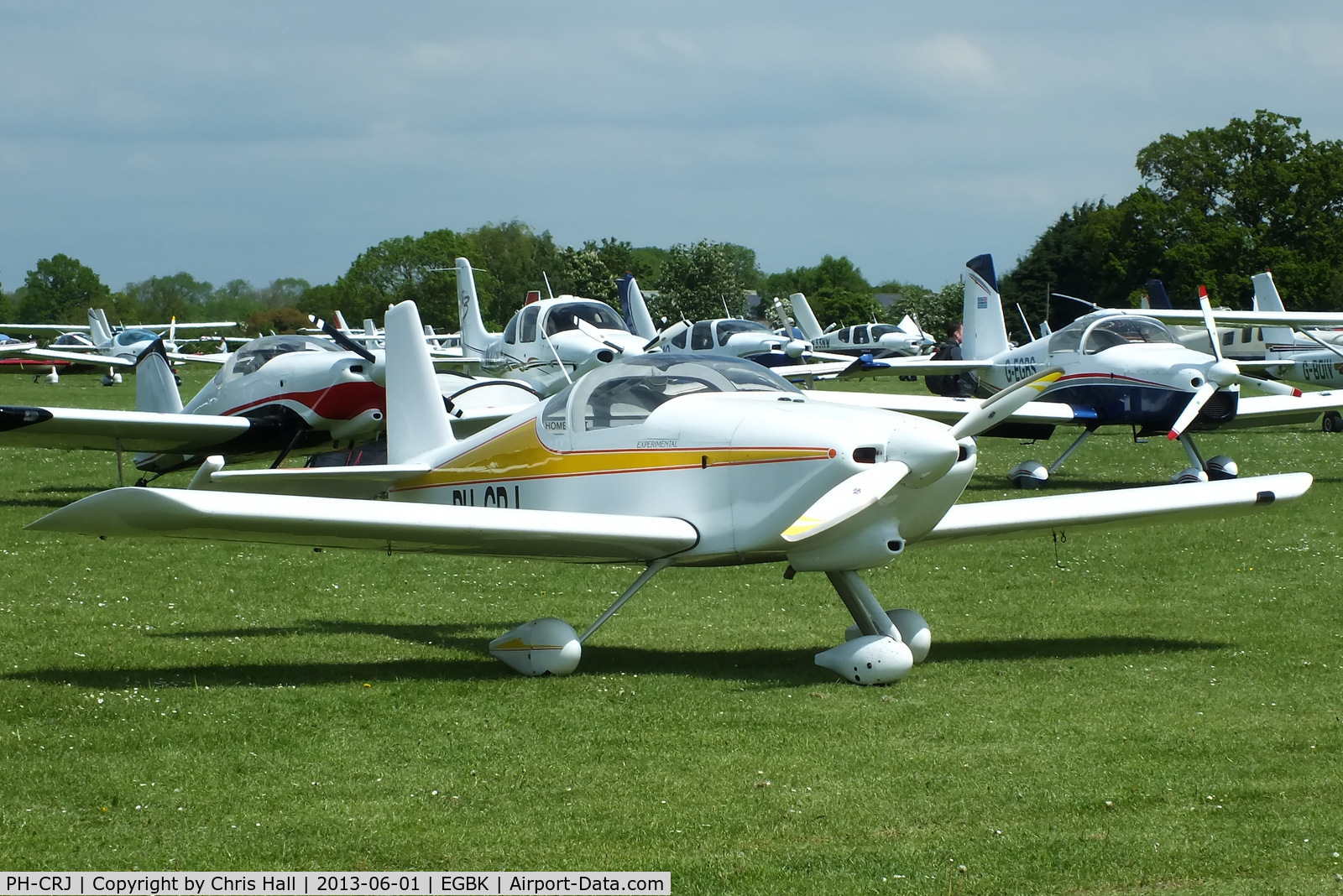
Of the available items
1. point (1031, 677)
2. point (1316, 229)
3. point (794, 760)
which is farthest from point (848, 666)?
point (1316, 229)

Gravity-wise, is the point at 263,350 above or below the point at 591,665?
above

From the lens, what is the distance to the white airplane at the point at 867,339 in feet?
186

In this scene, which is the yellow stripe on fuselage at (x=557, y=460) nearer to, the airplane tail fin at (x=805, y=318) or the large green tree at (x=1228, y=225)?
the airplane tail fin at (x=805, y=318)

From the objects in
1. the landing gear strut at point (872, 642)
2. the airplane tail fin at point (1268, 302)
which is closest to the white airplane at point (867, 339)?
the airplane tail fin at point (1268, 302)

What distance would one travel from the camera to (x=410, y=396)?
36.1 ft

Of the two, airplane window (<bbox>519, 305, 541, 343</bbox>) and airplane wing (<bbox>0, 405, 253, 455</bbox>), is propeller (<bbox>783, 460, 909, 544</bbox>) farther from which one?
airplane window (<bbox>519, 305, 541, 343</bbox>)

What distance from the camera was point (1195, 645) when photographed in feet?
29.4

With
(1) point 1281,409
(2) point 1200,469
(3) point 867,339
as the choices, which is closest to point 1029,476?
(2) point 1200,469

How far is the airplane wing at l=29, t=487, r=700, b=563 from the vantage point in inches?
269

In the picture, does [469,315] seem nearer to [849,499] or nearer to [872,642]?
[872,642]

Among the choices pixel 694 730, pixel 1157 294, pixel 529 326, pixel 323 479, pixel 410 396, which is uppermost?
pixel 1157 294

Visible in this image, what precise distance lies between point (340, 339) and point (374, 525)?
8.41 metres

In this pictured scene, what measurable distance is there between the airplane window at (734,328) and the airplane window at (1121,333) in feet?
70.0

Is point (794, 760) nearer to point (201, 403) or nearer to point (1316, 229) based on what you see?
point (201, 403)
